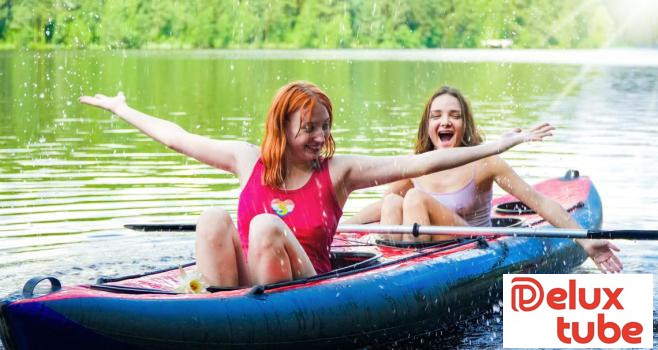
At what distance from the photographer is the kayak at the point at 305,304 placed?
15.9 ft

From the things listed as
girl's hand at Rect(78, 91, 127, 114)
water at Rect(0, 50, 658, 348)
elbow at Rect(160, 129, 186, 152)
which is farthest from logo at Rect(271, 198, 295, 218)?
water at Rect(0, 50, 658, 348)

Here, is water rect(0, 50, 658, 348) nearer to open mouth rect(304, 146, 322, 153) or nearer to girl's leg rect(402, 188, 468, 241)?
girl's leg rect(402, 188, 468, 241)

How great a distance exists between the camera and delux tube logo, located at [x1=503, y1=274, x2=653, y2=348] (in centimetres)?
625

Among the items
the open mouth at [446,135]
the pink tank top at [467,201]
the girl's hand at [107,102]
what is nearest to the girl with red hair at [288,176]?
the girl's hand at [107,102]

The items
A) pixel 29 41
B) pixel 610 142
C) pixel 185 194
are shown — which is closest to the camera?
pixel 185 194

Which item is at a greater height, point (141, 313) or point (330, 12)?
point (330, 12)

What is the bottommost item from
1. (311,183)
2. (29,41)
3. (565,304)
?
(565,304)

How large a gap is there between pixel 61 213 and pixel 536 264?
441 cm

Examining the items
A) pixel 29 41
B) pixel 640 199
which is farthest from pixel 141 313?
pixel 29 41

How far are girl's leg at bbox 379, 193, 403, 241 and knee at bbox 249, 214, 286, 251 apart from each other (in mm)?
1895

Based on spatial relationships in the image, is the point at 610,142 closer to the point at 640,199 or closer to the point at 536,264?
the point at 640,199

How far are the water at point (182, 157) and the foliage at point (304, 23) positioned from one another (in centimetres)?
3025

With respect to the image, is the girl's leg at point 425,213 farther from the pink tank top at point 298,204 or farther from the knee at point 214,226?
the knee at point 214,226

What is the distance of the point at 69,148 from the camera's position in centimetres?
1495
